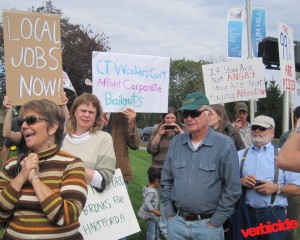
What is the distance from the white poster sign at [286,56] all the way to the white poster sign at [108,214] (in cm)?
348

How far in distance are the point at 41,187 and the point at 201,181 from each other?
1547 millimetres

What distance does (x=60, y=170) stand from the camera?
2.39 metres

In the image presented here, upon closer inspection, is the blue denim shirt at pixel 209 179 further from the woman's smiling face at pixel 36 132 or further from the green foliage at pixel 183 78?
the green foliage at pixel 183 78

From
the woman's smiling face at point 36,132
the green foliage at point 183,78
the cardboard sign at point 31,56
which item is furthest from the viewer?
the green foliage at point 183,78

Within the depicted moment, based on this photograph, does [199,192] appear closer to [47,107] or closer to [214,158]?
[214,158]

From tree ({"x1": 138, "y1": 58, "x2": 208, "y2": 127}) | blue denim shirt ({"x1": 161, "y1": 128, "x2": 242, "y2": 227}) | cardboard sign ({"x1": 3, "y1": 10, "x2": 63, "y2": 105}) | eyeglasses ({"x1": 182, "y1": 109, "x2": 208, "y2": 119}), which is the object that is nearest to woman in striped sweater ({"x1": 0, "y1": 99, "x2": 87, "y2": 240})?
blue denim shirt ({"x1": 161, "y1": 128, "x2": 242, "y2": 227})

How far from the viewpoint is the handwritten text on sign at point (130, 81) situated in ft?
14.9

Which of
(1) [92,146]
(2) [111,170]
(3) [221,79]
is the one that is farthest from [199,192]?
(3) [221,79]

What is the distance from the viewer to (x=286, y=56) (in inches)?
243

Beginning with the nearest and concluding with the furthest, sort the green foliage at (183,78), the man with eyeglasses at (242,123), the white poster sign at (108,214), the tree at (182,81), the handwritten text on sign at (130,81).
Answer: the white poster sign at (108,214) → the handwritten text on sign at (130,81) → the man with eyeglasses at (242,123) → the tree at (182,81) → the green foliage at (183,78)

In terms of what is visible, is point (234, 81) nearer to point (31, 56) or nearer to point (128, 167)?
point (128, 167)

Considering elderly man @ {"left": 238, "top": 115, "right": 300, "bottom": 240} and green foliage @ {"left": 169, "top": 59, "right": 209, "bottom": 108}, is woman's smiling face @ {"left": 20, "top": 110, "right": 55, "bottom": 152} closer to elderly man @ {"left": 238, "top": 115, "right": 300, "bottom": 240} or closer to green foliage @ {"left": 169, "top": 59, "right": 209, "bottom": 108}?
elderly man @ {"left": 238, "top": 115, "right": 300, "bottom": 240}

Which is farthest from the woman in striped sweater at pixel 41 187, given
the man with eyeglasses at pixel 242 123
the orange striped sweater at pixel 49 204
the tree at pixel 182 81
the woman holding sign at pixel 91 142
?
the tree at pixel 182 81

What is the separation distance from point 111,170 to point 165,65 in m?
1.88
